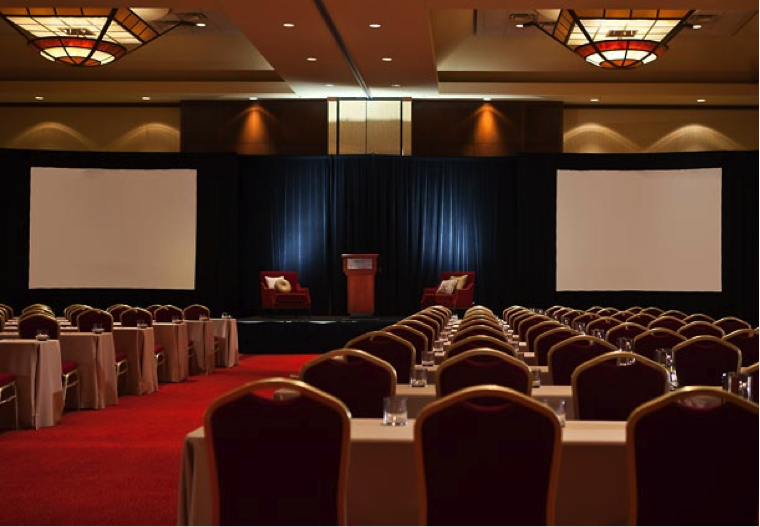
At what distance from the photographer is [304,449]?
300 centimetres

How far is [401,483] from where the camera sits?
3404mm

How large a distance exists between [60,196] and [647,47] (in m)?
11.1

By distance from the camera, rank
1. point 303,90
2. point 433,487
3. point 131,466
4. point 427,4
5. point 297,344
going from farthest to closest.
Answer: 1. point 303,90
2. point 297,344
3. point 427,4
4. point 131,466
5. point 433,487

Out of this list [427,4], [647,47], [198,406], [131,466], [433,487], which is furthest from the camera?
[647,47]

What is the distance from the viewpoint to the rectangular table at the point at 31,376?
825cm

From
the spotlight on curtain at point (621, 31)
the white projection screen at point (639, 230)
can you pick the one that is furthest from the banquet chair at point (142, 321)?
the white projection screen at point (639, 230)

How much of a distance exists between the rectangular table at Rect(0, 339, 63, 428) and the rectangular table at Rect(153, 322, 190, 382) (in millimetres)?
3893

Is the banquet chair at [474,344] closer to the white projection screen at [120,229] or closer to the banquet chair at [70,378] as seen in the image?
the banquet chair at [70,378]

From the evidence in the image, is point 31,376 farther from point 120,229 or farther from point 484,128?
point 484,128

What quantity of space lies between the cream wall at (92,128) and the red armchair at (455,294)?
19.1 ft

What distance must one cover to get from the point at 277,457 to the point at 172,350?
9540mm

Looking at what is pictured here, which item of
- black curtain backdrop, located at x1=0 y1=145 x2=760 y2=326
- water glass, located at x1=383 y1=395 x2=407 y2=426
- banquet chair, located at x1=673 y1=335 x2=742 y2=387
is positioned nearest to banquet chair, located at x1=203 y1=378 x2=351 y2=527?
water glass, located at x1=383 y1=395 x2=407 y2=426

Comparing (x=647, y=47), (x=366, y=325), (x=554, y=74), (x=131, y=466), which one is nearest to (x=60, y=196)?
(x=366, y=325)

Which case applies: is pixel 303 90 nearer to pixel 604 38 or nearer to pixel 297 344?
pixel 297 344
